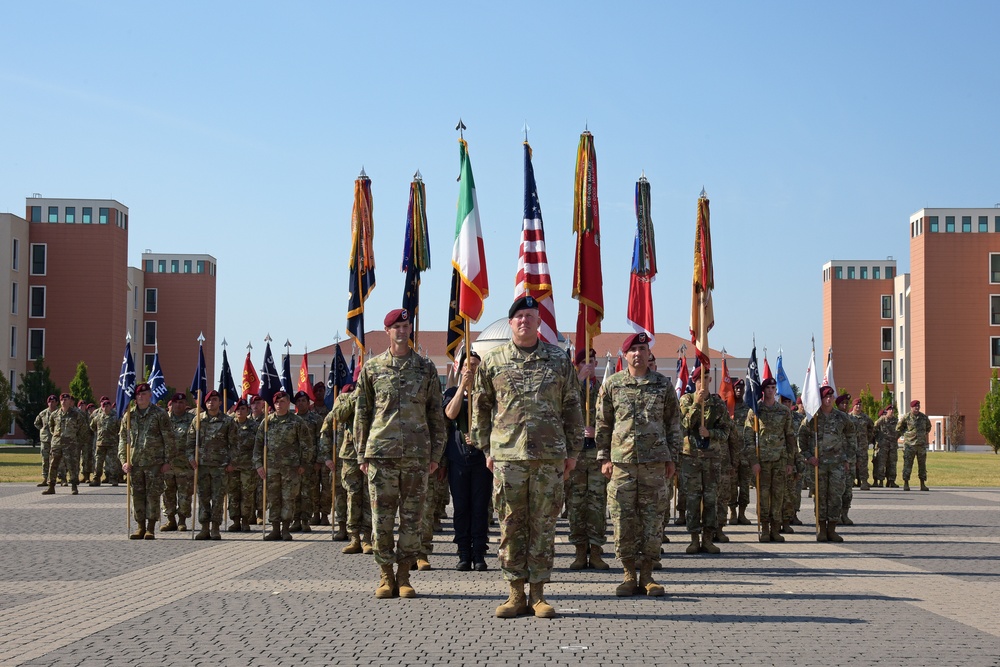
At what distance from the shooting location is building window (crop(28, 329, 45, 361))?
279 feet

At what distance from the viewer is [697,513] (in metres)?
13.6

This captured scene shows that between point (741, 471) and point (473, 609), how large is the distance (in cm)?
978

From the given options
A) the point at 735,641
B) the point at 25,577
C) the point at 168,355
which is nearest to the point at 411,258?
the point at 25,577

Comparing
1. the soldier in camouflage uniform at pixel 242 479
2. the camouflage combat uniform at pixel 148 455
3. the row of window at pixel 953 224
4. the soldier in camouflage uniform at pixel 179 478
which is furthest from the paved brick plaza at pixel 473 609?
the row of window at pixel 953 224

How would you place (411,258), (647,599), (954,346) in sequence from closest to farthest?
(647,599) < (411,258) < (954,346)

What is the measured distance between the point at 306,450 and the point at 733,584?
23.3ft

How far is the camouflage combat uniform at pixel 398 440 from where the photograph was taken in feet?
31.4

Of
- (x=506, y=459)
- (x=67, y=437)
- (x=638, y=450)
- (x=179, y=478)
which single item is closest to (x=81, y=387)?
(x=67, y=437)

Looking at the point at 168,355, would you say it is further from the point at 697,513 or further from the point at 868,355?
the point at 697,513

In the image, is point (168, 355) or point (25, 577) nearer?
point (25, 577)

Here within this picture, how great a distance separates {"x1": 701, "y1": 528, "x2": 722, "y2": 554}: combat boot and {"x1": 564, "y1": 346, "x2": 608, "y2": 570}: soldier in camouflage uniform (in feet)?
6.43

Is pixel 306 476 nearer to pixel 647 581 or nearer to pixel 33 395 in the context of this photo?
pixel 647 581

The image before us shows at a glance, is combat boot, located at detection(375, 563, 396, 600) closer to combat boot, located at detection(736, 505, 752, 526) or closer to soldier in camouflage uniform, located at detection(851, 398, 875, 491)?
combat boot, located at detection(736, 505, 752, 526)

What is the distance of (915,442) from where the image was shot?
2847 cm
